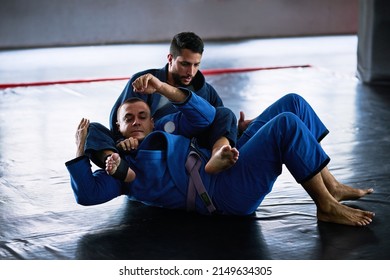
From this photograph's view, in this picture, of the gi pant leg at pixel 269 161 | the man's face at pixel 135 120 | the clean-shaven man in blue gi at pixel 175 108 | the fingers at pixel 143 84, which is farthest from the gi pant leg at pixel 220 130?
the fingers at pixel 143 84

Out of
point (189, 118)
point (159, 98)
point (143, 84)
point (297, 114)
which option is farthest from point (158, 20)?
point (143, 84)

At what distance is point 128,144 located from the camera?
3.04m

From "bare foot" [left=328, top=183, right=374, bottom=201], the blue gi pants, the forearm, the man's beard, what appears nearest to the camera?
the blue gi pants

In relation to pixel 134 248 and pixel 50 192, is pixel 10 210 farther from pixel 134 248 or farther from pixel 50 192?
pixel 134 248

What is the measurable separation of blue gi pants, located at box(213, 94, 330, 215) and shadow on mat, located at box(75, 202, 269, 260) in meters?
0.11

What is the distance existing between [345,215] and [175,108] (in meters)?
0.93

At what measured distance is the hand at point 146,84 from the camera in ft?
9.55

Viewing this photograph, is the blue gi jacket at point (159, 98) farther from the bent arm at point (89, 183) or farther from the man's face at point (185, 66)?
the bent arm at point (89, 183)

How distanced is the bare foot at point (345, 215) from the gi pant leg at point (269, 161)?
0.20m

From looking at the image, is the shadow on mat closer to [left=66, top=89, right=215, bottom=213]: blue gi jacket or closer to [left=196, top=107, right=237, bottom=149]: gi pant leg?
[left=66, top=89, right=215, bottom=213]: blue gi jacket

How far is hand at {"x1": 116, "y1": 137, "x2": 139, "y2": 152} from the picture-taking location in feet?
10.00

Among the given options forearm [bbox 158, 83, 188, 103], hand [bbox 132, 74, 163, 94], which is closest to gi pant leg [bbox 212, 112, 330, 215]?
forearm [bbox 158, 83, 188, 103]

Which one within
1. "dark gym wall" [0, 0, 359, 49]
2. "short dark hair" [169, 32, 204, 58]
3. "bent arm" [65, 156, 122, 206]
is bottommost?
"dark gym wall" [0, 0, 359, 49]

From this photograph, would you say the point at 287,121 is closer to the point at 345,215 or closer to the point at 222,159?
the point at 222,159
